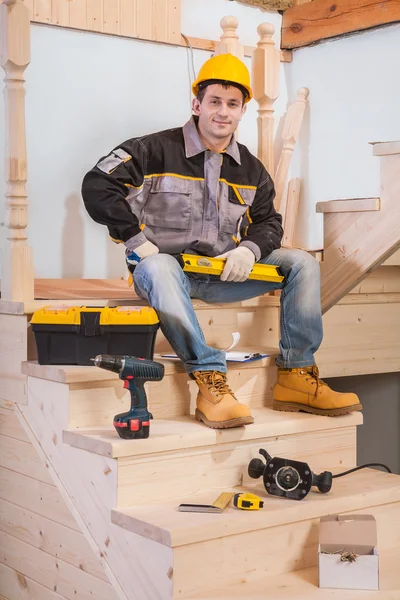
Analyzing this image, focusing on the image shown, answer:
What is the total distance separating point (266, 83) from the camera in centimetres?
325

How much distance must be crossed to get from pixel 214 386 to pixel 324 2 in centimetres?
210

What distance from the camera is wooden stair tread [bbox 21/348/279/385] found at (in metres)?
2.49

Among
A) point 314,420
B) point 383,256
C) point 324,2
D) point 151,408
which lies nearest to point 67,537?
point 151,408

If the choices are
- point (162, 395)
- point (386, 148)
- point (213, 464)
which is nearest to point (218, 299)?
point (162, 395)

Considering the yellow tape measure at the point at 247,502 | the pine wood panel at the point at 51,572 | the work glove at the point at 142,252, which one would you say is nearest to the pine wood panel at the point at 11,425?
the pine wood panel at the point at 51,572

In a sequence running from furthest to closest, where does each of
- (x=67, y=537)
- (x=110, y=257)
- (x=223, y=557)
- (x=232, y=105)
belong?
(x=110, y=257), (x=232, y=105), (x=67, y=537), (x=223, y=557)

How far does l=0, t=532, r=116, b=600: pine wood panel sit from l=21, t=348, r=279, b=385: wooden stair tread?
0.52 meters

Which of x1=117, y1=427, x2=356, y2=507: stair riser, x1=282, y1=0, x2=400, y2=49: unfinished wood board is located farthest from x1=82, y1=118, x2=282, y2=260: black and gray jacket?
x1=282, y1=0, x2=400, y2=49: unfinished wood board

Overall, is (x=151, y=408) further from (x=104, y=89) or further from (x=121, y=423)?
(x=104, y=89)

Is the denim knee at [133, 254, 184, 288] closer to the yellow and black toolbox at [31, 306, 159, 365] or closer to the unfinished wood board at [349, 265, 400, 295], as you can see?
the yellow and black toolbox at [31, 306, 159, 365]

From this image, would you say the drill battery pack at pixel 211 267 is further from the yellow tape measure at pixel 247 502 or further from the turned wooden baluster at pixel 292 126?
the turned wooden baluster at pixel 292 126

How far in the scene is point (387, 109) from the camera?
3.77 meters

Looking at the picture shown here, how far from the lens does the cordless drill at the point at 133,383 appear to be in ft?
7.74

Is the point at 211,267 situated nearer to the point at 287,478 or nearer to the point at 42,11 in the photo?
the point at 287,478
